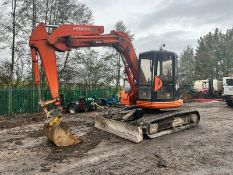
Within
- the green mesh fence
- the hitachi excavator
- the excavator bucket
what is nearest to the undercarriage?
the hitachi excavator

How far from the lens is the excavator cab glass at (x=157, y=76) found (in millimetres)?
9680

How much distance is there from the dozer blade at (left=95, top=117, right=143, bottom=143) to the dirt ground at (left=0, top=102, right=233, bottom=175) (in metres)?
0.18

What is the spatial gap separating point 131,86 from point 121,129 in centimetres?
235

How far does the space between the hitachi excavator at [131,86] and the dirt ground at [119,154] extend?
35cm

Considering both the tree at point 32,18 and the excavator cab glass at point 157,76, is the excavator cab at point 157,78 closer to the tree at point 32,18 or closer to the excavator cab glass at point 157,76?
the excavator cab glass at point 157,76

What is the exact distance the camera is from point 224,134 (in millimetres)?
9656

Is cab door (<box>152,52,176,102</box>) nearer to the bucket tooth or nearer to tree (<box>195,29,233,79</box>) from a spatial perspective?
the bucket tooth

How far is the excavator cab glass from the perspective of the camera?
9680mm

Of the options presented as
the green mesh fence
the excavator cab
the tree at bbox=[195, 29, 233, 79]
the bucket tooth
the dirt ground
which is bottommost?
the dirt ground

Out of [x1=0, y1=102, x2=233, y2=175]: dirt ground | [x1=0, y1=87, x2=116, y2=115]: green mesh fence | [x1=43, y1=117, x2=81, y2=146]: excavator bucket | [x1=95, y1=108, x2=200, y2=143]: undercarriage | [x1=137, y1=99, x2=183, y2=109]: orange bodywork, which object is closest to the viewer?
[x1=0, y1=102, x2=233, y2=175]: dirt ground

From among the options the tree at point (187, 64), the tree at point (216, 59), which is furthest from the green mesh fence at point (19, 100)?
the tree at point (187, 64)

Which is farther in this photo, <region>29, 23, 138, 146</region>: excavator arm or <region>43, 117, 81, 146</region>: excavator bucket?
<region>29, 23, 138, 146</region>: excavator arm

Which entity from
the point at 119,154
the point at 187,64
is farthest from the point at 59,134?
the point at 187,64

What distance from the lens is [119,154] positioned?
7.36 m
